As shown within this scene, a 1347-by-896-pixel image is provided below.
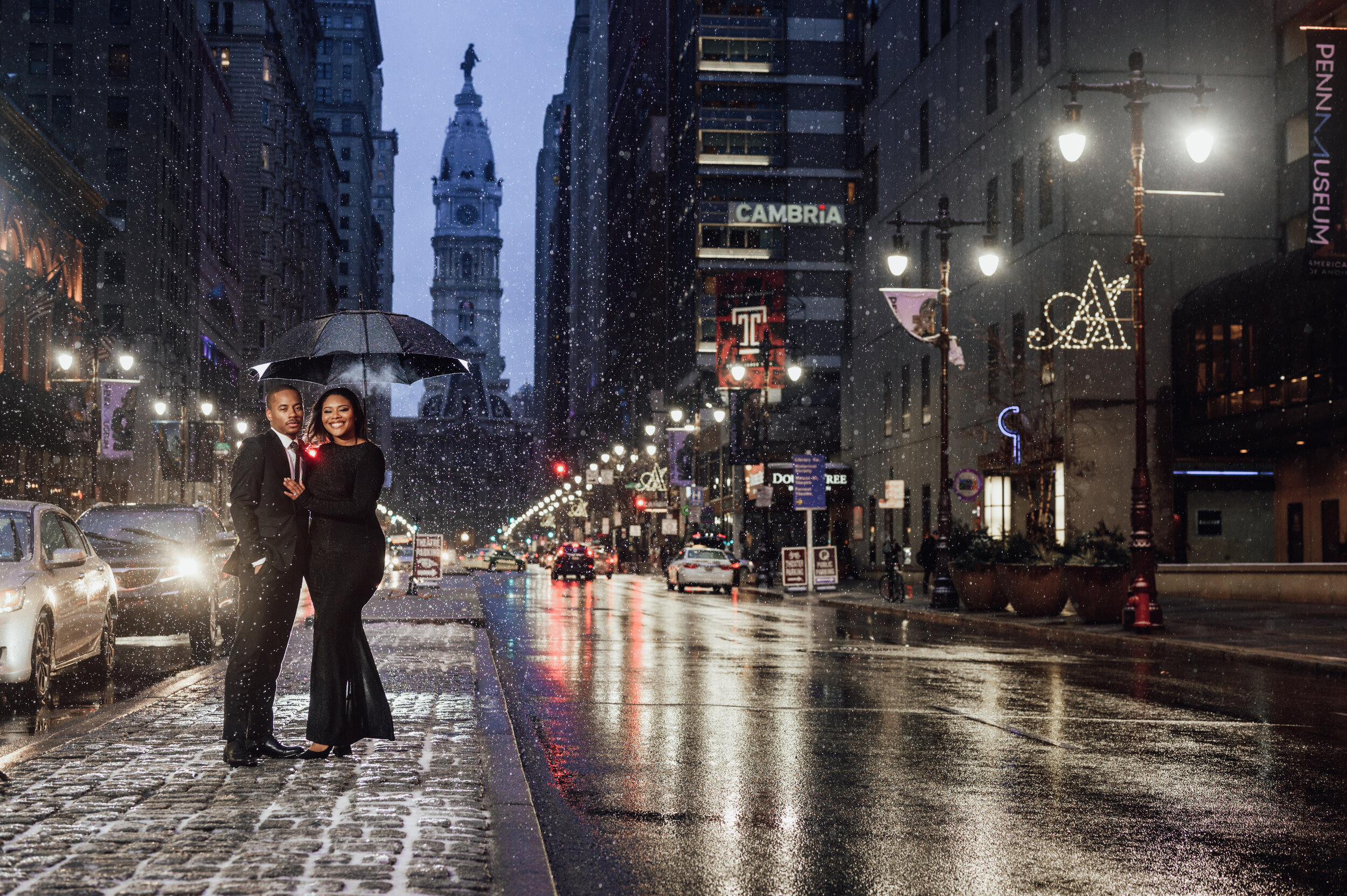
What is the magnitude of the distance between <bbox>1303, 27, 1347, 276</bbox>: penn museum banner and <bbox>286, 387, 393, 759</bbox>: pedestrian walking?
21.1 metres

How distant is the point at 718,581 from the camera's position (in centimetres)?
5069

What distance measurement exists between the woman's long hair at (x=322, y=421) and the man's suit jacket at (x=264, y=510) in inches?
9.4

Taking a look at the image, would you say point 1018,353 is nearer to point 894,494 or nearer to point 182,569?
point 894,494

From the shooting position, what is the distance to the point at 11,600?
474 inches

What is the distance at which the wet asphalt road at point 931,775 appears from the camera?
21.8 feet

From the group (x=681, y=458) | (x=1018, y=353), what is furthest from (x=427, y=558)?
(x=681, y=458)

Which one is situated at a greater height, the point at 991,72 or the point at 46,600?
the point at 991,72

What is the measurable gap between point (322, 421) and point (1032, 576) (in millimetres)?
21851

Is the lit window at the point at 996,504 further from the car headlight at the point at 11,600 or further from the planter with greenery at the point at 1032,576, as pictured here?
the car headlight at the point at 11,600

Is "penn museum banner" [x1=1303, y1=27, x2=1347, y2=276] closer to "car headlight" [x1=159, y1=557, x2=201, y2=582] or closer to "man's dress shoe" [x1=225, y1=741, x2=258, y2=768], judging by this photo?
"car headlight" [x1=159, y1=557, x2=201, y2=582]

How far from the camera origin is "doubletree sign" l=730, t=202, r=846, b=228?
299 feet

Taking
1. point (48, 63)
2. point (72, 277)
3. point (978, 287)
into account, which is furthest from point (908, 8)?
point (48, 63)

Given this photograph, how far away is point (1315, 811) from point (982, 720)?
413 cm

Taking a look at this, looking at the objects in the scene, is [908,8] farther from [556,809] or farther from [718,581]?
[556,809]
